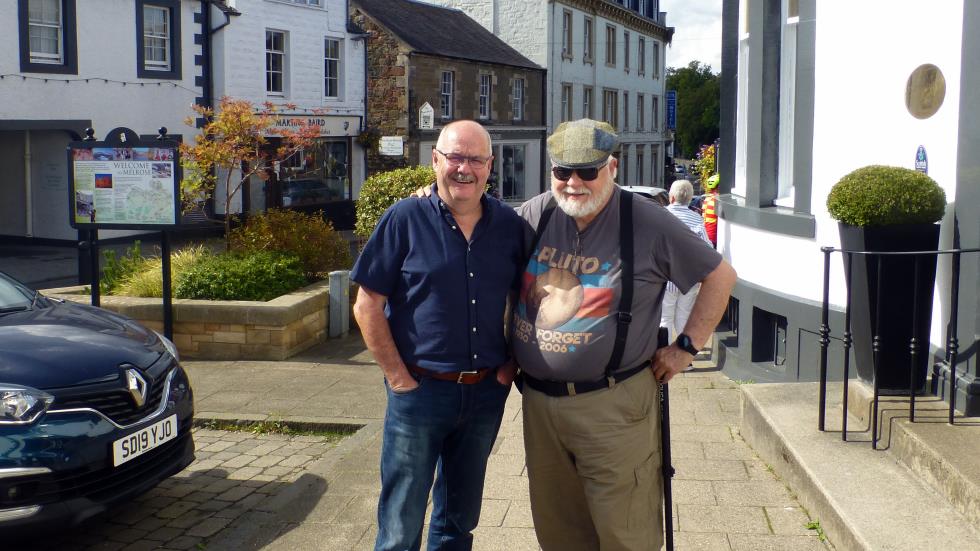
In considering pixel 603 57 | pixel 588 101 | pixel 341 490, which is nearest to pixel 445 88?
pixel 588 101

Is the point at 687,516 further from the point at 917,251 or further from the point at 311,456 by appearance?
the point at 311,456

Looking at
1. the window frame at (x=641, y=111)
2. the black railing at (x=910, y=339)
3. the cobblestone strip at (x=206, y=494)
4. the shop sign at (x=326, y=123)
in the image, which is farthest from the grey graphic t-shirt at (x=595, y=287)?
the window frame at (x=641, y=111)

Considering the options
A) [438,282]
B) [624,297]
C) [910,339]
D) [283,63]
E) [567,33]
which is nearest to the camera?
[624,297]

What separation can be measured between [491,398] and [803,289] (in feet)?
15.8

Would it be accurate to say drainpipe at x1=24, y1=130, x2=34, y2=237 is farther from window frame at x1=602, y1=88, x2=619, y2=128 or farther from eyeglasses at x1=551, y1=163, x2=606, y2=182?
window frame at x1=602, y1=88, x2=619, y2=128

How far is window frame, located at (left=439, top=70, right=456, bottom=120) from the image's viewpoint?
32812 millimetres

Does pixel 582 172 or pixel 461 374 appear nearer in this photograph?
pixel 582 172

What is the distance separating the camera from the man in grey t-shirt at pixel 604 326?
3721mm

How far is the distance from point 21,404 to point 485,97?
104 ft

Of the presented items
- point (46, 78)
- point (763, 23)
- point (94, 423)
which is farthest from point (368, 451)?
point (46, 78)

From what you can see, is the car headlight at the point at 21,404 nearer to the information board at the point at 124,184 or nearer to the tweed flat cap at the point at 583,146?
the tweed flat cap at the point at 583,146

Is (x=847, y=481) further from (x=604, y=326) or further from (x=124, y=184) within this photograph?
(x=124, y=184)

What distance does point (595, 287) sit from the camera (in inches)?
146

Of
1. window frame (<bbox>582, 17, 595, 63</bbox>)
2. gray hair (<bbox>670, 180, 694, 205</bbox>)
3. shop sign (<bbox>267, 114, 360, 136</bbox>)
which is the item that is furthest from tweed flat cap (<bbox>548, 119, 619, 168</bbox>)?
window frame (<bbox>582, 17, 595, 63</bbox>)
